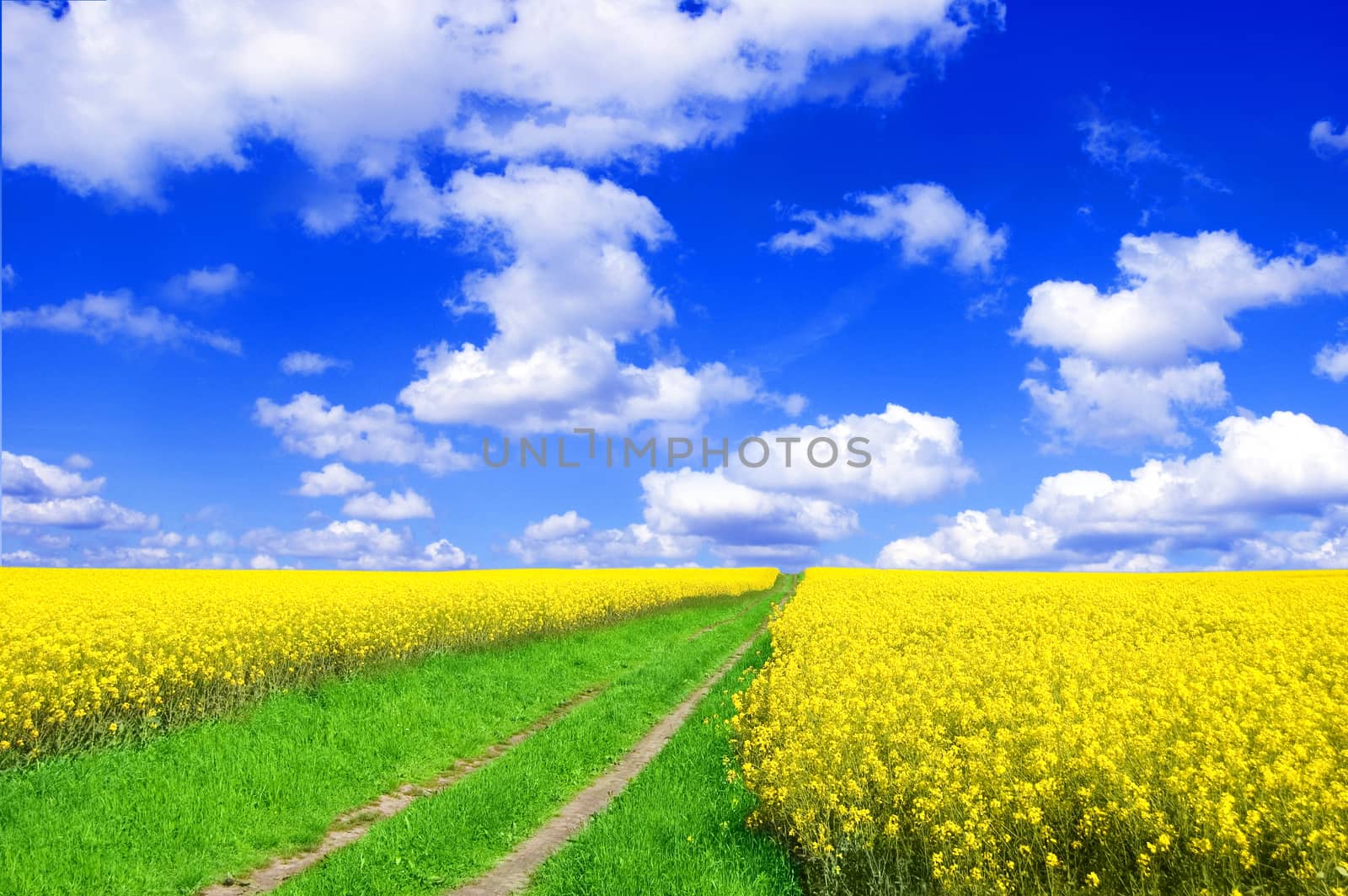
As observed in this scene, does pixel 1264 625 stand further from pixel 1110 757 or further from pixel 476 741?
pixel 476 741

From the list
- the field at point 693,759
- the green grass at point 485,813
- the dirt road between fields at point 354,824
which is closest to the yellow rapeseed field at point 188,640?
the field at point 693,759

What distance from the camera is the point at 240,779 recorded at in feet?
35.8

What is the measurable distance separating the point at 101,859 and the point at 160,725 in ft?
16.4

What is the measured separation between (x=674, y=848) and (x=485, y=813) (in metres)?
2.77

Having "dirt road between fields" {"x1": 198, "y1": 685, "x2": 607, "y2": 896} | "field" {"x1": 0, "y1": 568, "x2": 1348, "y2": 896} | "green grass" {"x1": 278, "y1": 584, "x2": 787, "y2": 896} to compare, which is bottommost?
"dirt road between fields" {"x1": 198, "y1": 685, "x2": 607, "y2": 896}

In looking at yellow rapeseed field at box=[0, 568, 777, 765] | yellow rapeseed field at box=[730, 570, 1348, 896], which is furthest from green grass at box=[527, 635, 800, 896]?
yellow rapeseed field at box=[0, 568, 777, 765]

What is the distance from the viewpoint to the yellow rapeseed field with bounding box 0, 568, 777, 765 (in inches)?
473

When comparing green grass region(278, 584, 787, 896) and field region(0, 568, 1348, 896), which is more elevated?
field region(0, 568, 1348, 896)

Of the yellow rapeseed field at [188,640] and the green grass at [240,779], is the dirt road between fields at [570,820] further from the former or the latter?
the yellow rapeseed field at [188,640]

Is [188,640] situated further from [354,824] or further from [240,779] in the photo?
[354,824]

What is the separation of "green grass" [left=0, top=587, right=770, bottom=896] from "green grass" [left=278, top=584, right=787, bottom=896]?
1114 mm

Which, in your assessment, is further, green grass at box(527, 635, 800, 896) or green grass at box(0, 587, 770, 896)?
green grass at box(0, 587, 770, 896)

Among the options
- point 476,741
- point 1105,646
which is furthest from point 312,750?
point 1105,646

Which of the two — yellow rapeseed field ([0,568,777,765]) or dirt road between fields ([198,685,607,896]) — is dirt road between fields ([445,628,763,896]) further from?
yellow rapeseed field ([0,568,777,765])
